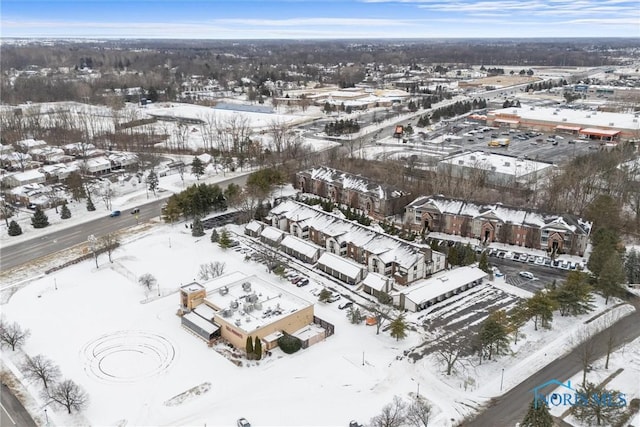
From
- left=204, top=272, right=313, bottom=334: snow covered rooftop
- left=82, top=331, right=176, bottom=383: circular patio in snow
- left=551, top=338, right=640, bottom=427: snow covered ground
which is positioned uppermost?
left=204, top=272, right=313, bottom=334: snow covered rooftop

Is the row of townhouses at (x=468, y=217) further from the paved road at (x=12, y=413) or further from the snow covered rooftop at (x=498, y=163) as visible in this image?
the paved road at (x=12, y=413)

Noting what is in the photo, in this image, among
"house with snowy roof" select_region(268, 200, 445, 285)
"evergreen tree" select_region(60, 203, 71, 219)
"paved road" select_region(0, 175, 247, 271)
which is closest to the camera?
"house with snowy roof" select_region(268, 200, 445, 285)

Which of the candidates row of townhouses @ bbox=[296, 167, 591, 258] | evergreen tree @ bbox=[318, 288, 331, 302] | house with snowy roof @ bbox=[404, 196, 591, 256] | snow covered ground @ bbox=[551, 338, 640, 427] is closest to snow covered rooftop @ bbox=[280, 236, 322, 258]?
evergreen tree @ bbox=[318, 288, 331, 302]

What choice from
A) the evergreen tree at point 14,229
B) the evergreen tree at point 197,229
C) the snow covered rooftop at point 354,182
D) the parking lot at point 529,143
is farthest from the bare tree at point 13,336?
the parking lot at point 529,143

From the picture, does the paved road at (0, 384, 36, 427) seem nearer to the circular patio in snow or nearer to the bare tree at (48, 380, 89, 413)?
the bare tree at (48, 380, 89, 413)

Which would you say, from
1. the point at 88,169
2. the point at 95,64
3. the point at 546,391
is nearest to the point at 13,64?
the point at 95,64

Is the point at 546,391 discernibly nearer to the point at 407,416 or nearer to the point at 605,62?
the point at 407,416

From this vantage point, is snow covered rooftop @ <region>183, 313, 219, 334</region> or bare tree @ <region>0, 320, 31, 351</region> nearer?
bare tree @ <region>0, 320, 31, 351</region>
